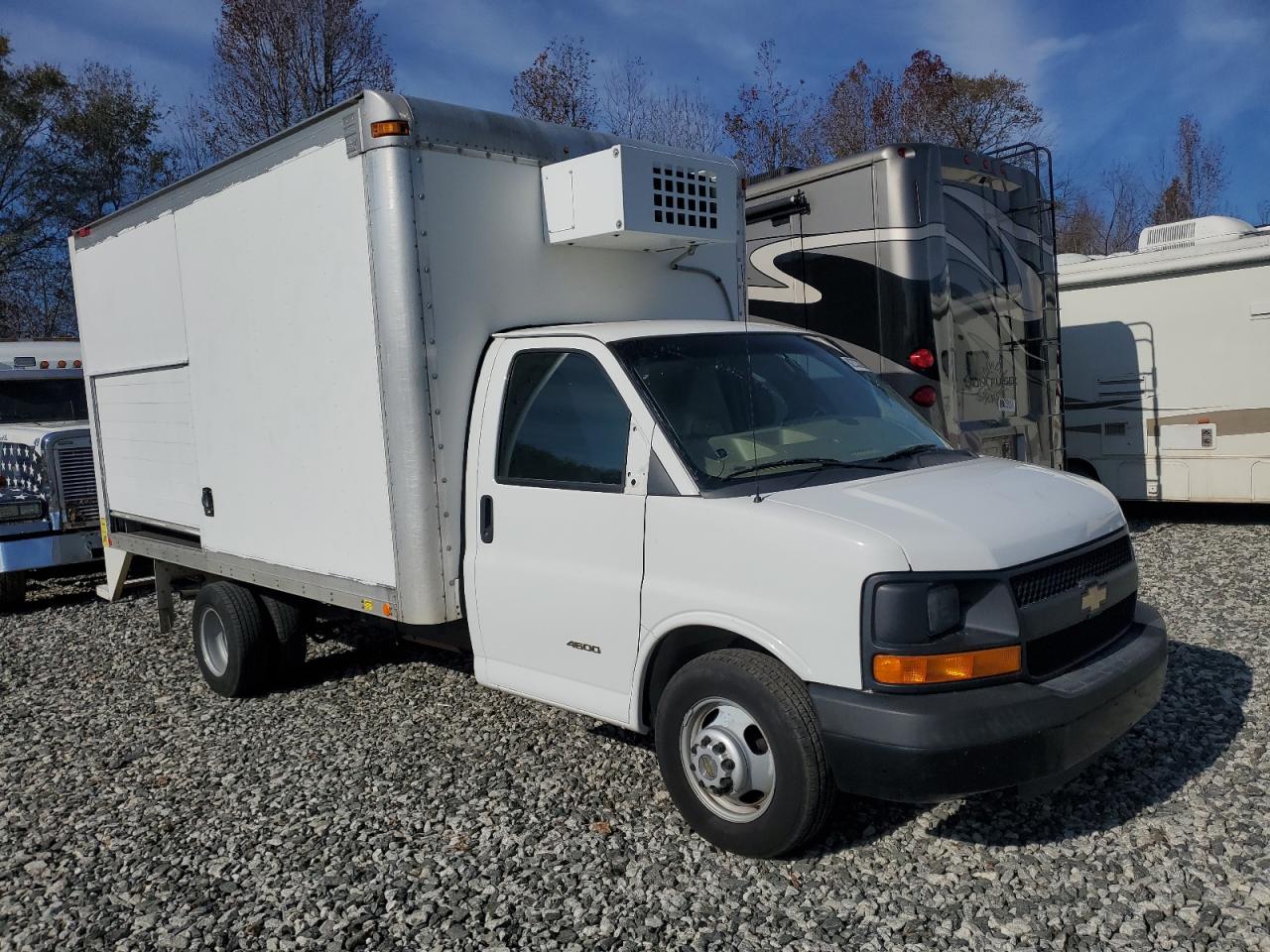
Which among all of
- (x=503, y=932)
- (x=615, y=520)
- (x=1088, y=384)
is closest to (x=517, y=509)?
(x=615, y=520)

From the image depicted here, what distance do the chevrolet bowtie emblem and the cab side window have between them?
1.75 metres

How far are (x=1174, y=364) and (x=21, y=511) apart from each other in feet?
34.3

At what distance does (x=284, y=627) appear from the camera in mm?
6035

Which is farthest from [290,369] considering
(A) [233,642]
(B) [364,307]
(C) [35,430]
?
(C) [35,430]

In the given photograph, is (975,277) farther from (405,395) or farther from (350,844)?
(350,844)

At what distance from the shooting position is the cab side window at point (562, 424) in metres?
4.16

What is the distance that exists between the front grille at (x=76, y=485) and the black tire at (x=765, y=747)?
6977 millimetres

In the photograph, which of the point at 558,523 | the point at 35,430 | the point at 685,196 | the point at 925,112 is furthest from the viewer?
the point at 925,112

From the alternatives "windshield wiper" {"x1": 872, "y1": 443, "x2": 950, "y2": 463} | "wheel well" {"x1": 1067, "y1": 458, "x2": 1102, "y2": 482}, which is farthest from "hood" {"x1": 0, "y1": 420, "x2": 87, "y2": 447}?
"wheel well" {"x1": 1067, "y1": 458, "x2": 1102, "y2": 482}

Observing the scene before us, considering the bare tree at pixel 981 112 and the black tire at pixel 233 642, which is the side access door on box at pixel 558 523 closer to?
the black tire at pixel 233 642

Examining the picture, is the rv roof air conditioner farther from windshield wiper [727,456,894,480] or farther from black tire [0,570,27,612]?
black tire [0,570,27,612]

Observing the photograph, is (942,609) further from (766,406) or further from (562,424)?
(562,424)

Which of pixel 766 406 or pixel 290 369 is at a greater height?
pixel 290 369

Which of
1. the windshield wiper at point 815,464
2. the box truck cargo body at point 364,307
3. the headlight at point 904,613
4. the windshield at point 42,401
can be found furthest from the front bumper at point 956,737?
the windshield at point 42,401
